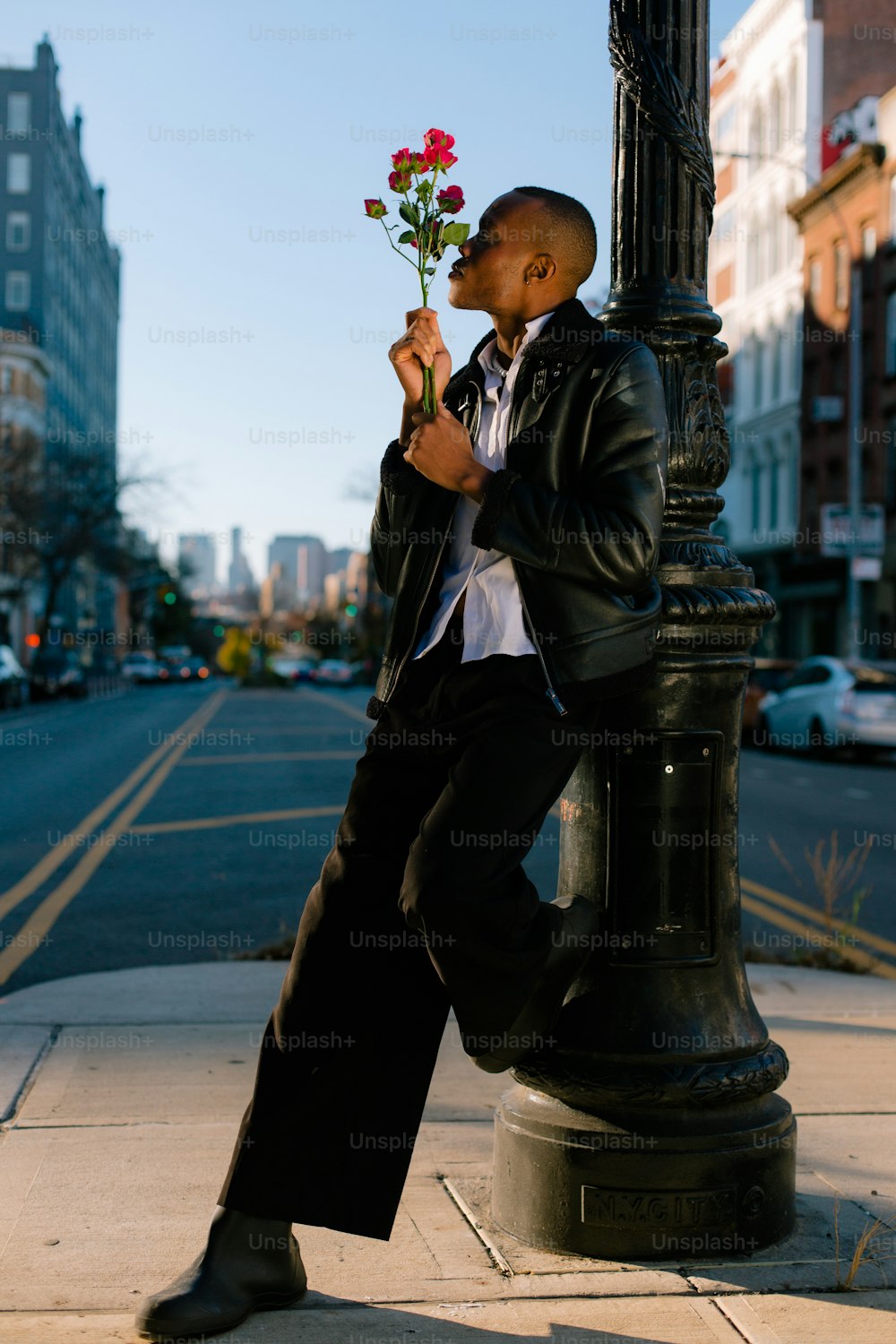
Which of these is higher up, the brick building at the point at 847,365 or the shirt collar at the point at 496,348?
the brick building at the point at 847,365

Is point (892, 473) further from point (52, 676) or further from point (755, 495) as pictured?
point (52, 676)

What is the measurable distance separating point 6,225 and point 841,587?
59.2m

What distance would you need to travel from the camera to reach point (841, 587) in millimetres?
42031

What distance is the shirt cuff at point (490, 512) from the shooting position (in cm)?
283

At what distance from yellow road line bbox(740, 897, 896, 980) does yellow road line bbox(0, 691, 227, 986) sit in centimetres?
323

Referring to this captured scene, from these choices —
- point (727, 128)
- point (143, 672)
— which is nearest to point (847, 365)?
point (727, 128)

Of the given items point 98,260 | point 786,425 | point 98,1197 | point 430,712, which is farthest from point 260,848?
point 98,260

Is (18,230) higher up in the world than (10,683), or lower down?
higher up

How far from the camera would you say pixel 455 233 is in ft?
9.42

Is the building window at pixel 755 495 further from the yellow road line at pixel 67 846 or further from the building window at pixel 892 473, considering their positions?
the yellow road line at pixel 67 846

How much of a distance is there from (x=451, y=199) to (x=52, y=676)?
45.9m

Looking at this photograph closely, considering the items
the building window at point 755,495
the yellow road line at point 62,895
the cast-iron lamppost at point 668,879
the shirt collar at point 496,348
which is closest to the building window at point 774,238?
the building window at point 755,495

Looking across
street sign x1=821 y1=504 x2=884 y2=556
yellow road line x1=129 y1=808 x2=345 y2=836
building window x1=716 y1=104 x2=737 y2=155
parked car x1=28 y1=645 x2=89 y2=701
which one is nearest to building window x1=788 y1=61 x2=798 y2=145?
building window x1=716 y1=104 x2=737 y2=155

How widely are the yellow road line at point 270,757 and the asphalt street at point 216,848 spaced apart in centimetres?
4
